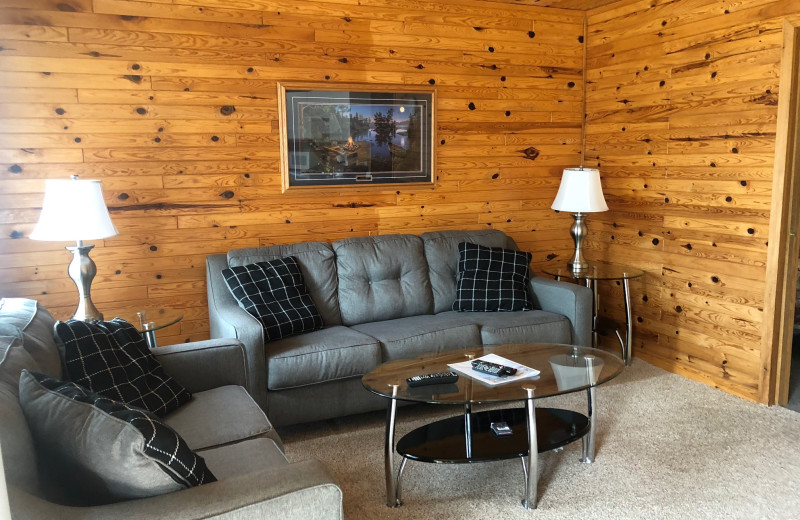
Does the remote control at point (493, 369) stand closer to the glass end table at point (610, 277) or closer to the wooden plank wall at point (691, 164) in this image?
the glass end table at point (610, 277)

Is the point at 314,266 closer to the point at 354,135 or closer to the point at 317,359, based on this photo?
the point at 317,359

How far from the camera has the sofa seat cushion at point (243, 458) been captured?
2.12 metres

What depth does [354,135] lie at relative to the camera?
14.0 ft

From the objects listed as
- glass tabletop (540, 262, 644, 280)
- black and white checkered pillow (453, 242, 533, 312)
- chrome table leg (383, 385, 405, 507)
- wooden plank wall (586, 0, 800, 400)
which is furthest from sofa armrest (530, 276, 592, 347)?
chrome table leg (383, 385, 405, 507)

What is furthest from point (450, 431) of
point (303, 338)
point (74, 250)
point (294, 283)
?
point (74, 250)

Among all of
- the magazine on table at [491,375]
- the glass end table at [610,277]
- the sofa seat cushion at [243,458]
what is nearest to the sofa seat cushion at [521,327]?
the glass end table at [610,277]

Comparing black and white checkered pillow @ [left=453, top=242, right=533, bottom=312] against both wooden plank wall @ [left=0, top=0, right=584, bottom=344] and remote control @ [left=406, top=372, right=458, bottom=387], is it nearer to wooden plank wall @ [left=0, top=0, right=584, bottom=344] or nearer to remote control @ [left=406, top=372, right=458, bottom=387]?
wooden plank wall @ [left=0, top=0, right=584, bottom=344]

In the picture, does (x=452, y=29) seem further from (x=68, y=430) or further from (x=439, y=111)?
(x=68, y=430)

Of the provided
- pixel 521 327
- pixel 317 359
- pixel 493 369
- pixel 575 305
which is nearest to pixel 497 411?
pixel 493 369

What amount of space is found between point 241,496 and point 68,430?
0.47m

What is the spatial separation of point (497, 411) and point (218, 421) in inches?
51.1

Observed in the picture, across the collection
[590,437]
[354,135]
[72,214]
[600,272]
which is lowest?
Answer: [590,437]

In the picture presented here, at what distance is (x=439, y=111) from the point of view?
451cm

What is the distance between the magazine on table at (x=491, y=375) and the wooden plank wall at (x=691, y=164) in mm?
1695
